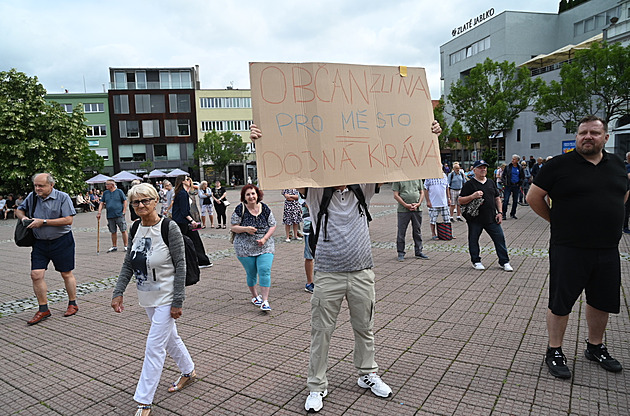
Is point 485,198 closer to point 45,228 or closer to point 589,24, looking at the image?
point 45,228

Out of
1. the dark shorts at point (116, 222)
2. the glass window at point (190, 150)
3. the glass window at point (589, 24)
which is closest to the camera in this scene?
the dark shorts at point (116, 222)

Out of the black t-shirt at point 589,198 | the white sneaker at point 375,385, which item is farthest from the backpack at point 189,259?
the black t-shirt at point 589,198

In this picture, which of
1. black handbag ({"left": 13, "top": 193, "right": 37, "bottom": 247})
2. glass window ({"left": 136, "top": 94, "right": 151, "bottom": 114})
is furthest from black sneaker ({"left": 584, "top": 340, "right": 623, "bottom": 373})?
glass window ({"left": 136, "top": 94, "right": 151, "bottom": 114})

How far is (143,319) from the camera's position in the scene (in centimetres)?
575

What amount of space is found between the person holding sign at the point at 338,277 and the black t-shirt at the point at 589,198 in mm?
1708

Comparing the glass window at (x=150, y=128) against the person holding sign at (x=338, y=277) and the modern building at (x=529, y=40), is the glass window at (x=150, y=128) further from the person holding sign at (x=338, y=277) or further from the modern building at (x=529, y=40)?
the person holding sign at (x=338, y=277)

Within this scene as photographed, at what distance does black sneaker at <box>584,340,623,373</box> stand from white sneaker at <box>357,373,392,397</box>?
1933 millimetres

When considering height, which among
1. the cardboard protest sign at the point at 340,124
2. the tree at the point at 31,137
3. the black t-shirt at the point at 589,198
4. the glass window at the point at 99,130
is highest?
the glass window at the point at 99,130

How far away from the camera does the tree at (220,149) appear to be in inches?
2230

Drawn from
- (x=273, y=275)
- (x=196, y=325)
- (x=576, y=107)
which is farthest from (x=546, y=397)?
(x=576, y=107)

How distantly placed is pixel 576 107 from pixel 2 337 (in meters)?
28.8

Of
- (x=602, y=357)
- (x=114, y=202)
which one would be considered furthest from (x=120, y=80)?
(x=602, y=357)

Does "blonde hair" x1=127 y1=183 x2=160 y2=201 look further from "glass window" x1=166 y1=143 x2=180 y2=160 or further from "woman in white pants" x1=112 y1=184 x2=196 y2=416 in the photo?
"glass window" x1=166 y1=143 x2=180 y2=160

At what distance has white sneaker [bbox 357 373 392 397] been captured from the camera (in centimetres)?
346
